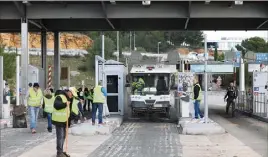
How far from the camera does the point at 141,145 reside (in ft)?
47.6

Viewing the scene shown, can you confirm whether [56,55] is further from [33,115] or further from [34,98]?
[33,115]

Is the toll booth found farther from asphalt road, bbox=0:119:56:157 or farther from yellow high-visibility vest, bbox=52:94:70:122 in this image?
yellow high-visibility vest, bbox=52:94:70:122

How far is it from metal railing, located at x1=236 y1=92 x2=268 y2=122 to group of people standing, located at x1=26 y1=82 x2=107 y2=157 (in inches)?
353

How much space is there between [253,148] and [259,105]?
498 inches

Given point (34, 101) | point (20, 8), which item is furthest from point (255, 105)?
point (20, 8)

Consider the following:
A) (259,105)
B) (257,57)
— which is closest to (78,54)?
(257,57)

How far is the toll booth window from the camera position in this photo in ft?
86.0

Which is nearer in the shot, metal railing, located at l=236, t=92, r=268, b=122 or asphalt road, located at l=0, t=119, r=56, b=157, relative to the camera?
asphalt road, located at l=0, t=119, r=56, b=157

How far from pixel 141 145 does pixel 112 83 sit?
1198cm

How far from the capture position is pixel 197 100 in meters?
22.4

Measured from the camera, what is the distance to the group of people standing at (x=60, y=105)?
1176cm

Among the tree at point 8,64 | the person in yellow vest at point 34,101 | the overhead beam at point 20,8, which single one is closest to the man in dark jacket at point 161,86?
the person in yellow vest at point 34,101

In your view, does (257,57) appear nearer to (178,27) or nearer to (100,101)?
(178,27)

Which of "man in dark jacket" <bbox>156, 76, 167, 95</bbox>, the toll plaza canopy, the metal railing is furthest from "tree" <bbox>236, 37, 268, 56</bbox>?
"man in dark jacket" <bbox>156, 76, 167, 95</bbox>
